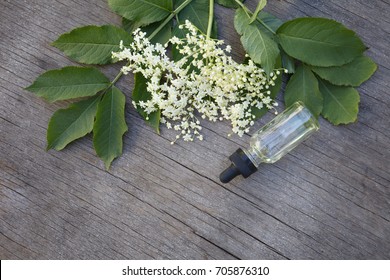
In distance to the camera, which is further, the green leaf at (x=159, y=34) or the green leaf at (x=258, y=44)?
the green leaf at (x=159, y=34)

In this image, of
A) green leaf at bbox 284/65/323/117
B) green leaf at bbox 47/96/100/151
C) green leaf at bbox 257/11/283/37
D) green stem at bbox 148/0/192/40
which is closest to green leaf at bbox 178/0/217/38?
green stem at bbox 148/0/192/40

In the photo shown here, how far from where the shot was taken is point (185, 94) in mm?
1205

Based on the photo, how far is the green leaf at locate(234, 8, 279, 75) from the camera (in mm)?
1118

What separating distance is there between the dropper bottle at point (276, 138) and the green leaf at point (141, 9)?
1.36 feet

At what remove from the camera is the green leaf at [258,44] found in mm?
1118

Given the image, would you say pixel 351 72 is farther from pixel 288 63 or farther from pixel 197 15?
pixel 197 15

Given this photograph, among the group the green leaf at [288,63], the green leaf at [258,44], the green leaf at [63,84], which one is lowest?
the green leaf at [63,84]

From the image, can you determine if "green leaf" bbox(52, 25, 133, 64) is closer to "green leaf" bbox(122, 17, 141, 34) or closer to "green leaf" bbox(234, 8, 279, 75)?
"green leaf" bbox(122, 17, 141, 34)

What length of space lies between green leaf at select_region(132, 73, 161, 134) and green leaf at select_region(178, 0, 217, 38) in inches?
7.6

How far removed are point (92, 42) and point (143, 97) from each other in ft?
0.64

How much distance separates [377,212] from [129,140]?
706 mm

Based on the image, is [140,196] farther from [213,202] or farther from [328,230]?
[328,230]

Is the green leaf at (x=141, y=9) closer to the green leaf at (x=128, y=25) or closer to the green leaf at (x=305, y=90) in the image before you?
the green leaf at (x=128, y=25)

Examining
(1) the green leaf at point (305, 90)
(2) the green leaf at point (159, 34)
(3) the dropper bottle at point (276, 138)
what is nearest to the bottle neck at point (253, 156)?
(3) the dropper bottle at point (276, 138)
